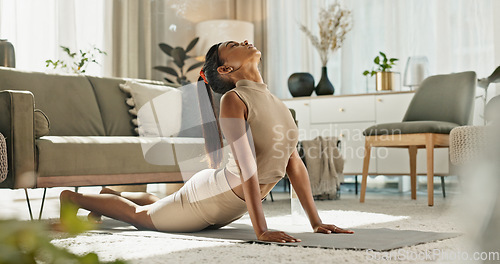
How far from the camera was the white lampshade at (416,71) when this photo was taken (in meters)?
4.87

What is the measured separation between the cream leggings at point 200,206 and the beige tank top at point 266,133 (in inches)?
3.6

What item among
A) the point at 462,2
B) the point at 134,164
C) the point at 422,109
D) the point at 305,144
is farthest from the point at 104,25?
the point at 462,2

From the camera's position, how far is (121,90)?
373 centimetres

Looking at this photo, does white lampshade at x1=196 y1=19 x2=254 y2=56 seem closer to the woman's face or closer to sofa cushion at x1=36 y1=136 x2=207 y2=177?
sofa cushion at x1=36 y1=136 x2=207 y2=177

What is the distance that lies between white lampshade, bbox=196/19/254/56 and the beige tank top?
11.8 feet

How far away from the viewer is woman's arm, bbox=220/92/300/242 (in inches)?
70.7

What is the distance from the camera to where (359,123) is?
4770mm

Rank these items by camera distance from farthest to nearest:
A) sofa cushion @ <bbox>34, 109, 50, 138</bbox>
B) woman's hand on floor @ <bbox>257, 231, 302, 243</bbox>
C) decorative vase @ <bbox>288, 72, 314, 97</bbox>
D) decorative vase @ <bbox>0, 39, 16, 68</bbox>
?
decorative vase @ <bbox>288, 72, 314, 97</bbox>, decorative vase @ <bbox>0, 39, 16, 68</bbox>, sofa cushion @ <bbox>34, 109, 50, 138</bbox>, woman's hand on floor @ <bbox>257, 231, 302, 243</bbox>

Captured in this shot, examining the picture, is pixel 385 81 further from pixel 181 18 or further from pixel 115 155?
pixel 115 155

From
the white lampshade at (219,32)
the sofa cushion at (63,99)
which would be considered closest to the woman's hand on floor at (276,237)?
the sofa cushion at (63,99)

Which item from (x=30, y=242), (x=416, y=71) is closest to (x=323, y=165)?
(x=416, y=71)

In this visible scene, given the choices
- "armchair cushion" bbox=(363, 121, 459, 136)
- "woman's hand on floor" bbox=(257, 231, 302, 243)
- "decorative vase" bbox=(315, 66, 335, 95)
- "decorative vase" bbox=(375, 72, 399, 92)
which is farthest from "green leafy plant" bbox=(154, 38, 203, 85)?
"woman's hand on floor" bbox=(257, 231, 302, 243)

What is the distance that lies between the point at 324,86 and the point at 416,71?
84 cm

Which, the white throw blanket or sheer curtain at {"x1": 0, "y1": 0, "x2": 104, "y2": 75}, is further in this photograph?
sheer curtain at {"x1": 0, "y1": 0, "x2": 104, "y2": 75}
